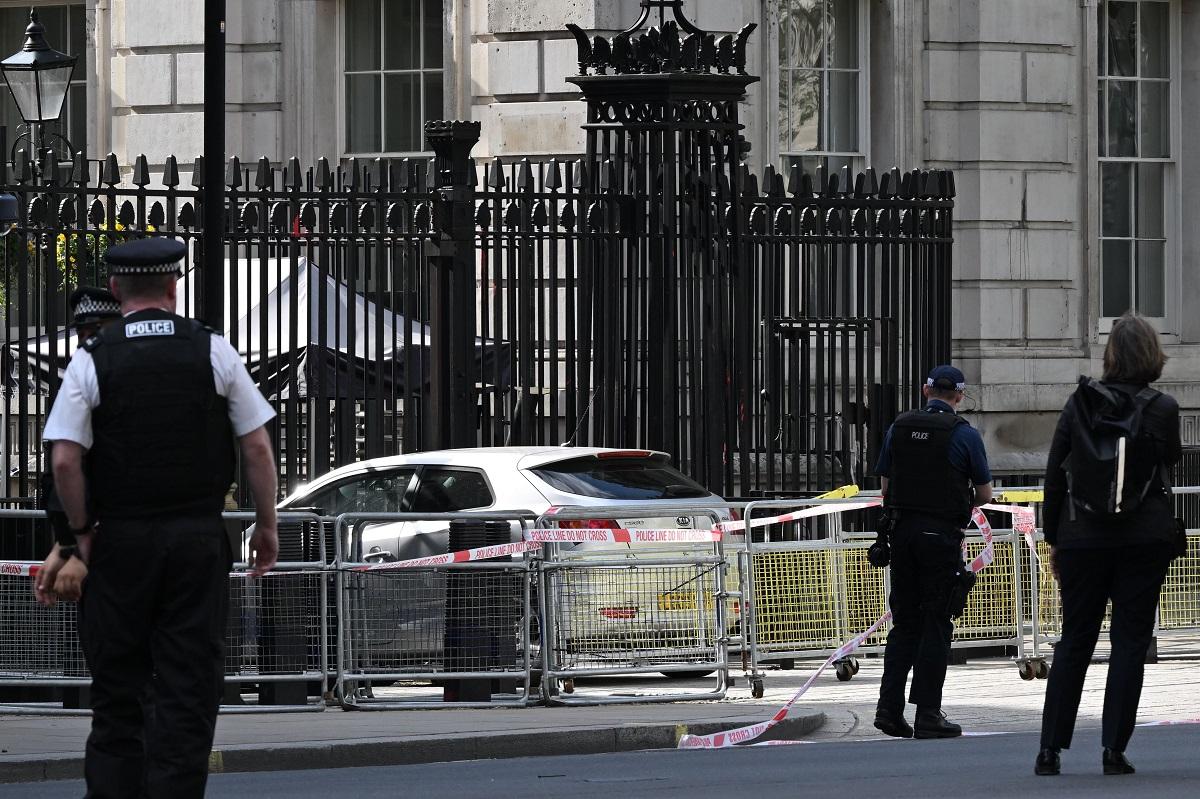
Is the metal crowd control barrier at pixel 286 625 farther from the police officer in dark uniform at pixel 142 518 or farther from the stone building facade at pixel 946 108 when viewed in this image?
the stone building facade at pixel 946 108

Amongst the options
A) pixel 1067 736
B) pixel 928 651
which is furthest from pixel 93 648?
pixel 928 651

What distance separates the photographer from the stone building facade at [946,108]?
23.4 meters

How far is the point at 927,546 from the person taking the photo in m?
11.4

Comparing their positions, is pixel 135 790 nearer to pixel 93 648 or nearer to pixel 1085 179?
pixel 93 648

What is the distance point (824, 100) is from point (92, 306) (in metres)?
15.2

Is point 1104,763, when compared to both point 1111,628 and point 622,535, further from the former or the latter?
point 622,535

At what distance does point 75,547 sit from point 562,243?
38.7 ft

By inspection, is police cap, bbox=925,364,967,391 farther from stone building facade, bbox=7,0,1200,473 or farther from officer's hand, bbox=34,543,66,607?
stone building facade, bbox=7,0,1200,473

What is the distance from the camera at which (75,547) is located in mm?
7746

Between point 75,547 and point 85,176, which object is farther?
point 85,176

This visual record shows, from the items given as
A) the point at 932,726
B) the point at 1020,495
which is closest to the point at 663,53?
the point at 1020,495

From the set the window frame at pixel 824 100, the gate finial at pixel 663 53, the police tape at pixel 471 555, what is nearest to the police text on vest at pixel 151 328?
the police tape at pixel 471 555

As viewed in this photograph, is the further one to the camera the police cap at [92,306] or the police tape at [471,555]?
the police tape at [471,555]

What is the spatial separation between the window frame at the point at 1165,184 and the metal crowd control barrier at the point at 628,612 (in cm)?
1183
